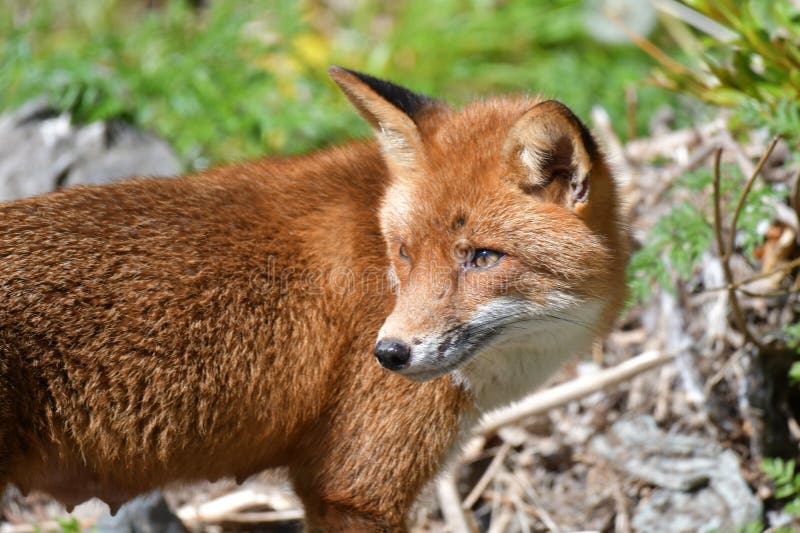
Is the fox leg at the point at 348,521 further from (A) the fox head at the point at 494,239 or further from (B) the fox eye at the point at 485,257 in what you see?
(B) the fox eye at the point at 485,257

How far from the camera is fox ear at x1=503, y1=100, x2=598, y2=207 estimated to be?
369cm

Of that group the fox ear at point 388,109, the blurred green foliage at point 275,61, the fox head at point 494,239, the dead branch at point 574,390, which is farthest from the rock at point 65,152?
the fox head at point 494,239

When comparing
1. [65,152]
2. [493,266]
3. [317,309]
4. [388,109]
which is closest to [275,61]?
[65,152]

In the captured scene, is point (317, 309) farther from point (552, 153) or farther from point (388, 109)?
point (552, 153)

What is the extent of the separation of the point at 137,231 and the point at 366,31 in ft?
23.6

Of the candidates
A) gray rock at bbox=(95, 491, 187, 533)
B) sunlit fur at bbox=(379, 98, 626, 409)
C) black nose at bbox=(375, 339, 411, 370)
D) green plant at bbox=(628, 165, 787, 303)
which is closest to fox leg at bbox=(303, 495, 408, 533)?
sunlit fur at bbox=(379, 98, 626, 409)

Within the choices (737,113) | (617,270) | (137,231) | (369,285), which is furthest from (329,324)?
(737,113)

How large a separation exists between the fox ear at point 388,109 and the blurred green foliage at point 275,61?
5.85 ft

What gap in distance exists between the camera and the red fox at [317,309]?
12.4ft

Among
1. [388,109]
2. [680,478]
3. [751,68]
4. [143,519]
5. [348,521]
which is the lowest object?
[143,519]

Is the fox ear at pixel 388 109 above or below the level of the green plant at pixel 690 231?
above

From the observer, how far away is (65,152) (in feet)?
23.9

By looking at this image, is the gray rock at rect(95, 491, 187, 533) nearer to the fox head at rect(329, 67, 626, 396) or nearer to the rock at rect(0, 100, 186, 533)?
the fox head at rect(329, 67, 626, 396)

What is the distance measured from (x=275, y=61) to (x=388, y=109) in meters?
5.79
